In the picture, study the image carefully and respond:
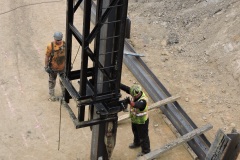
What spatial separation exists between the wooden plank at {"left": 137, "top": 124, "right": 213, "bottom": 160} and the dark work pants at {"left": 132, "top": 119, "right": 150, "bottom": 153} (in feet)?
0.93

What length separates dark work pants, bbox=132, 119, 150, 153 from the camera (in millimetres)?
10355

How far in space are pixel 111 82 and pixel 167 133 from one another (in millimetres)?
3625

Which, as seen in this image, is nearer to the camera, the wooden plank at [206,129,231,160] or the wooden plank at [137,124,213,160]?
the wooden plank at [206,129,231,160]

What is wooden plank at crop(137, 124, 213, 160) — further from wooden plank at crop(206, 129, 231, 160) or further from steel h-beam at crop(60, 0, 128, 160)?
steel h-beam at crop(60, 0, 128, 160)

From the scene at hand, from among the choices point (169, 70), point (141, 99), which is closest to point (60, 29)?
point (169, 70)

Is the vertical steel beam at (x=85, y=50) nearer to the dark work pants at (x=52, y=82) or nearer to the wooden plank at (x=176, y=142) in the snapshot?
the wooden plank at (x=176, y=142)

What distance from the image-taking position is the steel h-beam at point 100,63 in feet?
26.3

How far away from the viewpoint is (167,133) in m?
11.9

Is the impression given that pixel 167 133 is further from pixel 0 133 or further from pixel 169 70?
pixel 0 133

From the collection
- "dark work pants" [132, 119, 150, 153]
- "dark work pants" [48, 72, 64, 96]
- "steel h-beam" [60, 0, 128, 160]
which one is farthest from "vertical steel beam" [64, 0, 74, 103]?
"dark work pants" [48, 72, 64, 96]

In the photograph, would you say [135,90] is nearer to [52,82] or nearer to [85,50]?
[85,50]

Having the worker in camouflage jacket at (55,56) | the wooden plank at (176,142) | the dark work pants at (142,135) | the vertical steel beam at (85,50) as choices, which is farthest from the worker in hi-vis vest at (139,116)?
the worker in camouflage jacket at (55,56)

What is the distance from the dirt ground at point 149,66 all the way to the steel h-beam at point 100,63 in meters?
2.42

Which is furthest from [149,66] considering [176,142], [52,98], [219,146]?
[219,146]
